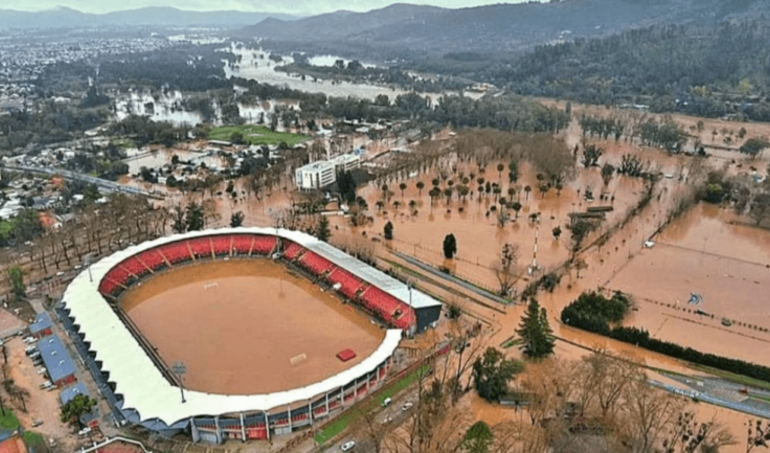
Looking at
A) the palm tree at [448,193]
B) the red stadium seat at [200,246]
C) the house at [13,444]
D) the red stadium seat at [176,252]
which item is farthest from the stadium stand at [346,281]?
the palm tree at [448,193]

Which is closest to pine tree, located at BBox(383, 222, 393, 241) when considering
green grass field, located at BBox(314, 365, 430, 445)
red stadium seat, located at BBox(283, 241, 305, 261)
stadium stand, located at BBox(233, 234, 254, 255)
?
red stadium seat, located at BBox(283, 241, 305, 261)

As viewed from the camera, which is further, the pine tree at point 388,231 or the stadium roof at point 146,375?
the pine tree at point 388,231

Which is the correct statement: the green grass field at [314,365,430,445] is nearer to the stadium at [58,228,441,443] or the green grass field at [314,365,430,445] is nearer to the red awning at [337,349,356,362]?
the stadium at [58,228,441,443]

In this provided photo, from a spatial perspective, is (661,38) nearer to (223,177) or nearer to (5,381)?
(223,177)

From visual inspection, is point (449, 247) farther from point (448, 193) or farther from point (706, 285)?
point (706, 285)

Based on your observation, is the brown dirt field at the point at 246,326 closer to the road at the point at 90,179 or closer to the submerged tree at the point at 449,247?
the submerged tree at the point at 449,247

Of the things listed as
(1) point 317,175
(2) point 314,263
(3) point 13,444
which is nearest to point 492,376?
(2) point 314,263
